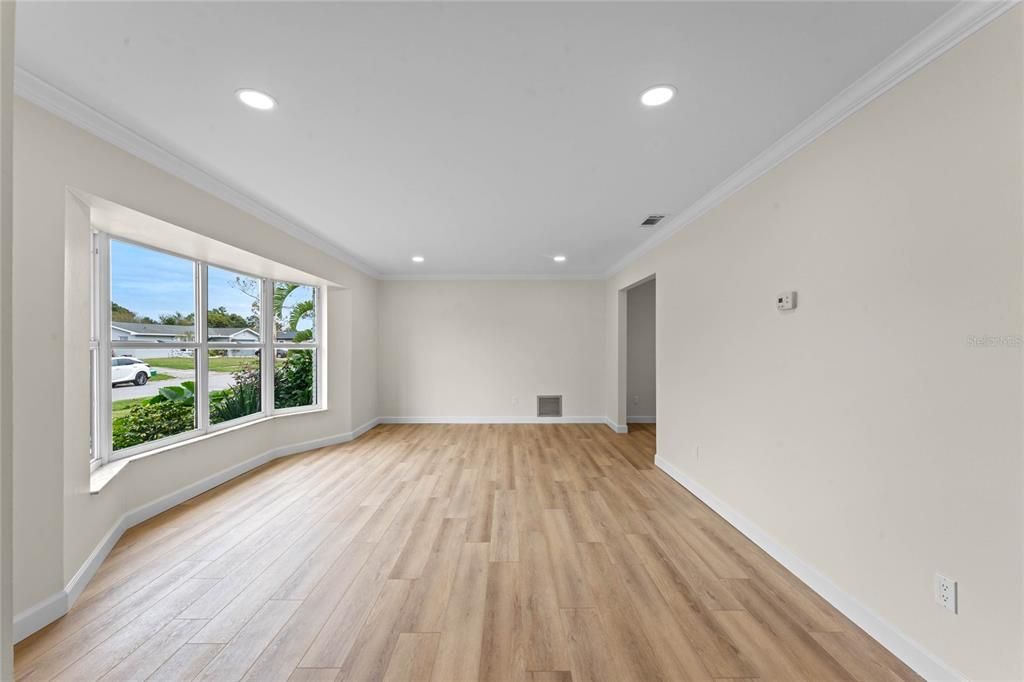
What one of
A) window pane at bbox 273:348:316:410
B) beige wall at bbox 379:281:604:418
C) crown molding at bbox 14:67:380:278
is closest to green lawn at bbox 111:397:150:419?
window pane at bbox 273:348:316:410

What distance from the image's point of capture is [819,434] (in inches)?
79.9

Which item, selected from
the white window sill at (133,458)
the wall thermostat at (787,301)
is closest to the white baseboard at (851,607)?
the wall thermostat at (787,301)

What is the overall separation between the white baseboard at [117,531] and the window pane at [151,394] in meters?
0.51

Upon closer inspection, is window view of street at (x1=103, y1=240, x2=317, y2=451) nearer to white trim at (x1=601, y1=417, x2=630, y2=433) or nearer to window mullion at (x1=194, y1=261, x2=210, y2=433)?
window mullion at (x1=194, y1=261, x2=210, y2=433)

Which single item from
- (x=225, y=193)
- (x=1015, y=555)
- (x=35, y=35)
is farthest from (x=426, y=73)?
(x=1015, y=555)

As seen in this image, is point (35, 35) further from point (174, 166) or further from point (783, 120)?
point (783, 120)

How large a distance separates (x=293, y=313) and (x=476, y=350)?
278cm

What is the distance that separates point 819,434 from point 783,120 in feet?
5.64

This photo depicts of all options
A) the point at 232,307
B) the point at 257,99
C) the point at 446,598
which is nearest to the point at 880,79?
the point at 257,99

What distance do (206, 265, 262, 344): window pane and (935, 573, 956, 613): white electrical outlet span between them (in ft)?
17.0

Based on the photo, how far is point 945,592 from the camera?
144cm

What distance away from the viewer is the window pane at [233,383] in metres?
3.72

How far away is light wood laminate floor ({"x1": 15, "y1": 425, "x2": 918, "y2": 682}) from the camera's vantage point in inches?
61.7

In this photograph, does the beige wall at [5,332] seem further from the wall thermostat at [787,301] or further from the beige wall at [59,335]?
the wall thermostat at [787,301]
